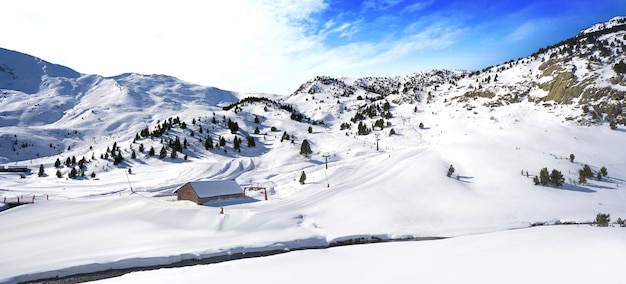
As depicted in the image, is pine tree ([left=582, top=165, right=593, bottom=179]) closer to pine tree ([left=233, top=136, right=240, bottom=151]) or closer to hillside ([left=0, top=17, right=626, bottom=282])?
hillside ([left=0, top=17, right=626, bottom=282])

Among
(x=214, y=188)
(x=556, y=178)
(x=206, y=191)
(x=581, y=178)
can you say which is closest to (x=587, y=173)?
(x=581, y=178)

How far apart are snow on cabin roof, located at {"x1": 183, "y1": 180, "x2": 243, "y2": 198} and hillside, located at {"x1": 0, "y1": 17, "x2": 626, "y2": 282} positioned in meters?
1.57

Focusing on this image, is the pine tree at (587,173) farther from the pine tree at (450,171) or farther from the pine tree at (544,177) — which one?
the pine tree at (450,171)

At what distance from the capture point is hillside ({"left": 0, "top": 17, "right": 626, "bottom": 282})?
76.2 ft

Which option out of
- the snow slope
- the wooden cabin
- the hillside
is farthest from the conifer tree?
the snow slope

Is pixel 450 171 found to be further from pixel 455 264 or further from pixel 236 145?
pixel 236 145

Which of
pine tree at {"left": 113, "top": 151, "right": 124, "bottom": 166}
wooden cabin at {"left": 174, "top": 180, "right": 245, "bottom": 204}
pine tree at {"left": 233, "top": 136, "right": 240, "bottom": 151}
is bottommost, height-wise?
wooden cabin at {"left": 174, "top": 180, "right": 245, "bottom": 204}

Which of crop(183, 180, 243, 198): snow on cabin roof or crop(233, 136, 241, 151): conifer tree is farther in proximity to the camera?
crop(233, 136, 241, 151): conifer tree

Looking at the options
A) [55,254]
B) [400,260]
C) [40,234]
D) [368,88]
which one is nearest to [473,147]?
[400,260]

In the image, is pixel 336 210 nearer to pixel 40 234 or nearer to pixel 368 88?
pixel 40 234

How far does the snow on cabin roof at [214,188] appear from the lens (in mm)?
33656

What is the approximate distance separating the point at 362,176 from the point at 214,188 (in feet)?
59.1

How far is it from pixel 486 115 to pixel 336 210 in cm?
4865

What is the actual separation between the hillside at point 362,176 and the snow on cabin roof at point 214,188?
1.57 metres
